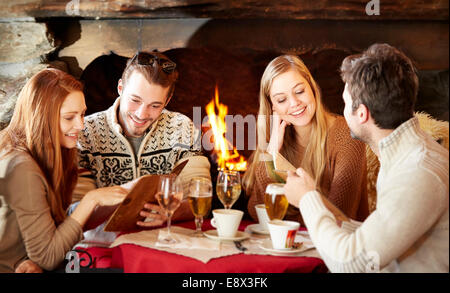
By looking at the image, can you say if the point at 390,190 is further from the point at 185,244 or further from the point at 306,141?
the point at 306,141

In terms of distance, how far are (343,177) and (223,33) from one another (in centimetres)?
80

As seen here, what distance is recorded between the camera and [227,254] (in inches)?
44.1

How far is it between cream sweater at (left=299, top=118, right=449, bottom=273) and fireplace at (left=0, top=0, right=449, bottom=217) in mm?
993

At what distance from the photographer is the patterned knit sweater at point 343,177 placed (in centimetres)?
182

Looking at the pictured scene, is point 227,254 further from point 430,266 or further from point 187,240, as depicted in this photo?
point 430,266

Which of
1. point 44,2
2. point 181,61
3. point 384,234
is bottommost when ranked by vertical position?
point 384,234

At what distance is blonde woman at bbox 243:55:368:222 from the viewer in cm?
184

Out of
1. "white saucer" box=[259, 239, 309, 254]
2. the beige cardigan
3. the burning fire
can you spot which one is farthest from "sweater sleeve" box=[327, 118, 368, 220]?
the beige cardigan

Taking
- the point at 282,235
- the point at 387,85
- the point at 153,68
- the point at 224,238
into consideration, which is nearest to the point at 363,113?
the point at 387,85

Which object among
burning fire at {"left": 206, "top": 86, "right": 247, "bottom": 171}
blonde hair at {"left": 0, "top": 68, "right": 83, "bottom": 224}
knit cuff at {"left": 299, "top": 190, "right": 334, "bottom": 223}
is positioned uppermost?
blonde hair at {"left": 0, "top": 68, "right": 83, "bottom": 224}

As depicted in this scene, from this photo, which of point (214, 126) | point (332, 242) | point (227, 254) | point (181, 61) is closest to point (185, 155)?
point (214, 126)

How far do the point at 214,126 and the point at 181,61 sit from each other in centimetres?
33

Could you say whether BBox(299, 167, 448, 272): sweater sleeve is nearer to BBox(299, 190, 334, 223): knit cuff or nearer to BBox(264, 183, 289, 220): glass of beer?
BBox(299, 190, 334, 223): knit cuff

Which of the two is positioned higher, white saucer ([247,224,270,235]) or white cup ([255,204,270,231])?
white cup ([255,204,270,231])
